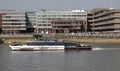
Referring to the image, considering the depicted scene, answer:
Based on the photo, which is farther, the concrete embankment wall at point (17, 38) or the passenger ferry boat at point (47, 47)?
the concrete embankment wall at point (17, 38)

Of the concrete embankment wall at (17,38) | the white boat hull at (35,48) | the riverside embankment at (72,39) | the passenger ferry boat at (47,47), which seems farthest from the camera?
the concrete embankment wall at (17,38)

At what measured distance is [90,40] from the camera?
172m

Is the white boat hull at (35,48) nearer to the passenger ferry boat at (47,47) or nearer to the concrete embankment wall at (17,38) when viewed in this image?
the passenger ferry boat at (47,47)

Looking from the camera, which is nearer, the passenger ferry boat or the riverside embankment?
the passenger ferry boat

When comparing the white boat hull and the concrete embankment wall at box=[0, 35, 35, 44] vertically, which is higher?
the white boat hull

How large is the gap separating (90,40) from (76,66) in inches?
4086

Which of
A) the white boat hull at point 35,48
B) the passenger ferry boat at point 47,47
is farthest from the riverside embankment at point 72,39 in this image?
the white boat hull at point 35,48

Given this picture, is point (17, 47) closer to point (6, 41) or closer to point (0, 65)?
point (0, 65)

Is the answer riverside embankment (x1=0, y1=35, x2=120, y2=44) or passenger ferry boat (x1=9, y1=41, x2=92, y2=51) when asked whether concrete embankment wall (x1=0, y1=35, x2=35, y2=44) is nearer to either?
riverside embankment (x1=0, y1=35, x2=120, y2=44)

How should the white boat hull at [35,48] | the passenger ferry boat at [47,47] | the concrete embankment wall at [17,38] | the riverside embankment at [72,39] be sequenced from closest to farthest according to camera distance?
the white boat hull at [35,48]
the passenger ferry boat at [47,47]
the riverside embankment at [72,39]
the concrete embankment wall at [17,38]

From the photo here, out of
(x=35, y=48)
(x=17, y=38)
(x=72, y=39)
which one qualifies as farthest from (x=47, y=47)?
(x=17, y=38)

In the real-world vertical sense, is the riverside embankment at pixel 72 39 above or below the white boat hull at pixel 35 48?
below

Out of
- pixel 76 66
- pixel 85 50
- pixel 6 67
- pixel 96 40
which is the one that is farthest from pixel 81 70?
pixel 96 40

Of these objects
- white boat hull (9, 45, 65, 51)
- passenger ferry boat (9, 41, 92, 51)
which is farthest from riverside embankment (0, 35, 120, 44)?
white boat hull (9, 45, 65, 51)
